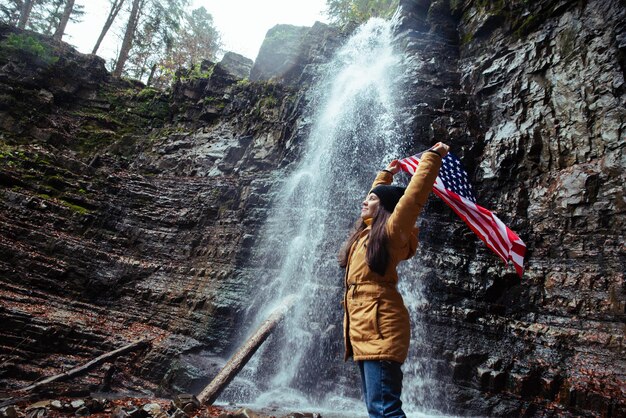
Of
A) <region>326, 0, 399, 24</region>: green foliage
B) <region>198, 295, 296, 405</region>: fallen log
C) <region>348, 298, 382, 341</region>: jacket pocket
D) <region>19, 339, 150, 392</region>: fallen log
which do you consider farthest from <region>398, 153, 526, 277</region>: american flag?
<region>326, 0, 399, 24</region>: green foliage

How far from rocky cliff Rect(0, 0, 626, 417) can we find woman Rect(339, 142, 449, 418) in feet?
19.1

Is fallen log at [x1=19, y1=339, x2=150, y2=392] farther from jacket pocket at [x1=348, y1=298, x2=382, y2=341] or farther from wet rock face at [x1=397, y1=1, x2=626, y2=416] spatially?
wet rock face at [x1=397, y1=1, x2=626, y2=416]

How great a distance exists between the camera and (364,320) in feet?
8.06

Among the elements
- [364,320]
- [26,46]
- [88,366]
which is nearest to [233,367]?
[88,366]

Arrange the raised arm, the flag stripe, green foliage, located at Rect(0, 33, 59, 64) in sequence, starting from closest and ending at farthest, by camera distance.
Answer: the raised arm, the flag stripe, green foliage, located at Rect(0, 33, 59, 64)

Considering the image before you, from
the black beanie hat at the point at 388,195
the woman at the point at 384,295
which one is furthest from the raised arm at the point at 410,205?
the black beanie hat at the point at 388,195

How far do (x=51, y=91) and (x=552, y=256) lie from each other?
2049 cm

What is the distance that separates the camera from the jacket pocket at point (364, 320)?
7.85ft

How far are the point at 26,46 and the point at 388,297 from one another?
21.4 metres

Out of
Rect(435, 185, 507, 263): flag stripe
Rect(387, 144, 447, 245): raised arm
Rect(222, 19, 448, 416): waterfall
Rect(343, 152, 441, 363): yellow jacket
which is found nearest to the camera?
Rect(343, 152, 441, 363): yellow jacket

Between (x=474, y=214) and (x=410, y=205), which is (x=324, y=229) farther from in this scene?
(x=410, y=205)

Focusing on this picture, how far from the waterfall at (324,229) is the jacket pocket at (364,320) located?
512 cm

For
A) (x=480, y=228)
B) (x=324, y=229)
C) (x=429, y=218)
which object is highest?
(x=429, y=218)

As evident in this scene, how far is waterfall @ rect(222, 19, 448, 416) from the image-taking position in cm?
779
